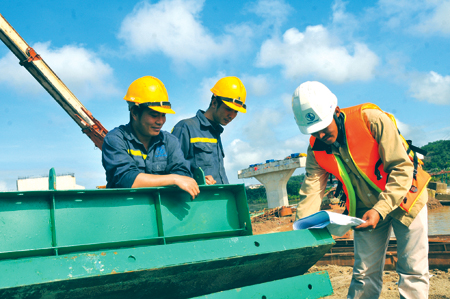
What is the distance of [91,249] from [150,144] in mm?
1233

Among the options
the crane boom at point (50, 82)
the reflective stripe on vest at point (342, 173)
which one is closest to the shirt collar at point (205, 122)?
the reflective stripe on vest at point (342, 173)

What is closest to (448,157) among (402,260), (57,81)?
(57,81)

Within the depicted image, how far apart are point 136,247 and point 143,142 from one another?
1231mm

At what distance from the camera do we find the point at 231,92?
14.7ft

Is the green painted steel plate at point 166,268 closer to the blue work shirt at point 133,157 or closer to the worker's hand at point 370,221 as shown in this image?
the worker's hand at point 370,221

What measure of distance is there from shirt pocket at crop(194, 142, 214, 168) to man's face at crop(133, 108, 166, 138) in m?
1.04

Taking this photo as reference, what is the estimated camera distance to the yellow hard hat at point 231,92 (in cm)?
448

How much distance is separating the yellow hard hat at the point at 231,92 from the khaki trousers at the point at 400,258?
2.14 m

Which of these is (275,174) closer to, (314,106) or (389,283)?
(389,283)

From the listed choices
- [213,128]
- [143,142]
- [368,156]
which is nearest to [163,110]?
[143,142]

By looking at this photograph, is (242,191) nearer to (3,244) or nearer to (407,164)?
(407,164)

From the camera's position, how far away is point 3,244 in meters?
2.28

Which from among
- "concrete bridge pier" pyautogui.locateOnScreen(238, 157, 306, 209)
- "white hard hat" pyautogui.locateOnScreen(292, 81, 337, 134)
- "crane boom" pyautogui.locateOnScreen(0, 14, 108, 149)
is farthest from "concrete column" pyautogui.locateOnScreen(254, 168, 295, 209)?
"white hard hat" pyautogui.locateOnScreen(292, 81, 337, 134)

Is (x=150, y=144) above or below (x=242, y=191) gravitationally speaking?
above
